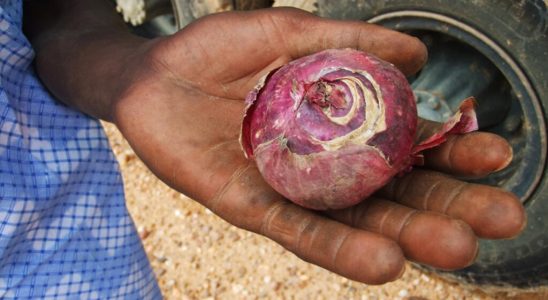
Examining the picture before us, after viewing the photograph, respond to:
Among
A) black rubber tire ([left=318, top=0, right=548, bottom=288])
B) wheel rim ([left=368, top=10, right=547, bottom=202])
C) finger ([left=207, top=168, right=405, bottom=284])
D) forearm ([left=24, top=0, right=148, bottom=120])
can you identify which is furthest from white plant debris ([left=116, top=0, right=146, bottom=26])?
finger ([left=207, top=168, right=405, bottom=284])

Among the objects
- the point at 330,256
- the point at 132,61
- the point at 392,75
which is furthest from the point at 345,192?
the point at 132,61

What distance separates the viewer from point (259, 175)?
161 centimetres

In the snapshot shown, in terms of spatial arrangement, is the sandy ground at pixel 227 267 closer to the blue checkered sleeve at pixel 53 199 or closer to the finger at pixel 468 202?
the blue checkered sleeve at pixel 53 199

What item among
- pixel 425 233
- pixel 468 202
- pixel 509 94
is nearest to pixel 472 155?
pixel 468 202

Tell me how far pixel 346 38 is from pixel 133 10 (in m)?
1.69

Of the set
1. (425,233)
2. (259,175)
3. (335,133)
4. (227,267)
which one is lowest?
(227,267)

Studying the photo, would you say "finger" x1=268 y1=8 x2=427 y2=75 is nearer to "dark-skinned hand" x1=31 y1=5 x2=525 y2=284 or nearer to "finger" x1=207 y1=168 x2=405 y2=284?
"dark-skinned hand" x1=31 y1=5 x2=525 y2=284

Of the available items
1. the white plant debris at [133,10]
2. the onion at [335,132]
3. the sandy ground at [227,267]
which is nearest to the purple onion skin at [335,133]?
the onion at [335,132]

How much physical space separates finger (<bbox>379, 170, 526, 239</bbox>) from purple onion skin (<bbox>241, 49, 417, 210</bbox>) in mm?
81

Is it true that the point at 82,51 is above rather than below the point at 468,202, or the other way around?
below

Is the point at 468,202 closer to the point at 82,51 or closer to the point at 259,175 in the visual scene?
the point at 259,175

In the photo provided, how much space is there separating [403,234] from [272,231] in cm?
33

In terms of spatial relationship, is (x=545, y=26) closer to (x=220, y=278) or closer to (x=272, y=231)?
(x=272, y=231)

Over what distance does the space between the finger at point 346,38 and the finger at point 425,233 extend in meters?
0.47
